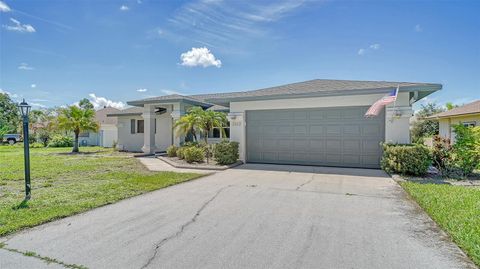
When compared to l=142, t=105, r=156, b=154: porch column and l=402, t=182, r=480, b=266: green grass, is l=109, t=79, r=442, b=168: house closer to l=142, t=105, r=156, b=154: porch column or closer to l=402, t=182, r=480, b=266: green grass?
l=402, t=182, r=480, b=266: green grass

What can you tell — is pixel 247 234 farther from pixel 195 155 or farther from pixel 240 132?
pixel 195 155

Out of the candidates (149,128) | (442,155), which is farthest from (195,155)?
(442,155)

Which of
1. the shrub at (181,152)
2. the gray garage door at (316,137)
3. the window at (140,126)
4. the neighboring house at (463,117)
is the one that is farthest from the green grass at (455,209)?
the window at (140,126)

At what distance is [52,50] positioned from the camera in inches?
531

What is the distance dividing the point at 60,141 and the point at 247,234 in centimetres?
3036

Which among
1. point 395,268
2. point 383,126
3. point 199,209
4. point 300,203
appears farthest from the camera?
point 383,126

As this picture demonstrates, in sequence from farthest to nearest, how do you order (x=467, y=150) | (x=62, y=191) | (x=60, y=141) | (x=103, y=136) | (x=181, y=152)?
(x=60, y=141)
(x=103, y=136)
(x=181, y=152)
(x=467, y=150)
(x=62, y=191)

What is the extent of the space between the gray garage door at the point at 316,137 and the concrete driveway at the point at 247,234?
4.10 metres

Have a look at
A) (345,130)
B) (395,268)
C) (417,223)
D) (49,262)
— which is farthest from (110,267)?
(345,130)

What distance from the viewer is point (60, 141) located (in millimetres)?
26688

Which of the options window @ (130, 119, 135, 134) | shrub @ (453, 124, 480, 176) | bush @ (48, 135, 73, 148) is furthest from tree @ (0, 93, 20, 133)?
shrub @ (453, 124, 480, 176)

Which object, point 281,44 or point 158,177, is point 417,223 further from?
point 281,44

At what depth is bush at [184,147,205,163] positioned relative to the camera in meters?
12.0

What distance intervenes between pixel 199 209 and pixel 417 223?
3.98 metres
